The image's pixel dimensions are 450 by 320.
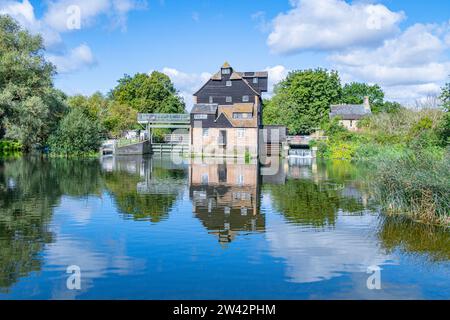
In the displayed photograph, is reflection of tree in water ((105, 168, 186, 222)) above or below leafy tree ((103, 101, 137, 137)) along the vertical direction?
below

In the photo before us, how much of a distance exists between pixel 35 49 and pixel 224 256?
40152 mm

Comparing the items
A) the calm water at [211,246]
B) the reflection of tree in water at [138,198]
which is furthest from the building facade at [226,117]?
the calm water at [211,246]

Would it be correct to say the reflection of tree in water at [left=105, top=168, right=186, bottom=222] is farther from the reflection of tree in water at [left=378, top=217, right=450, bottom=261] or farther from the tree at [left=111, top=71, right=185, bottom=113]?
the tree at [left=111, top=71, right=185, bottom=113]

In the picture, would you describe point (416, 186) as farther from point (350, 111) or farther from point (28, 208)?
point (350, 111)

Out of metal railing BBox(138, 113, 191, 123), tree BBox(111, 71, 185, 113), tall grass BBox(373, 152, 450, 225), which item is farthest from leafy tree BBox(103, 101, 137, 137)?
tall grass BBox(373, 152, 450, 225)

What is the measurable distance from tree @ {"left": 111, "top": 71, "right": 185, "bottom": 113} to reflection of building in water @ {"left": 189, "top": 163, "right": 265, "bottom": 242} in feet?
142

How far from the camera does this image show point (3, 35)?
138ft

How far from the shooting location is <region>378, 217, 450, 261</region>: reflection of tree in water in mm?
11500

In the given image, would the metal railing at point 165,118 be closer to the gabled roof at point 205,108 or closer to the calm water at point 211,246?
the gabled roof at point 205,108

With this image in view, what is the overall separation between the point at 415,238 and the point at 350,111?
220 feet

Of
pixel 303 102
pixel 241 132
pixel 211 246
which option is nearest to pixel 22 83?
pixel 241 132

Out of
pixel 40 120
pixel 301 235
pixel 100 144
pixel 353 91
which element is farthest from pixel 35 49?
pixel 353 91

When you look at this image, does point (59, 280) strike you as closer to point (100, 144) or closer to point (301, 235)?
point (301, 235)

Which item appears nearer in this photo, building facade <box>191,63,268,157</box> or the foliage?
the foliage
